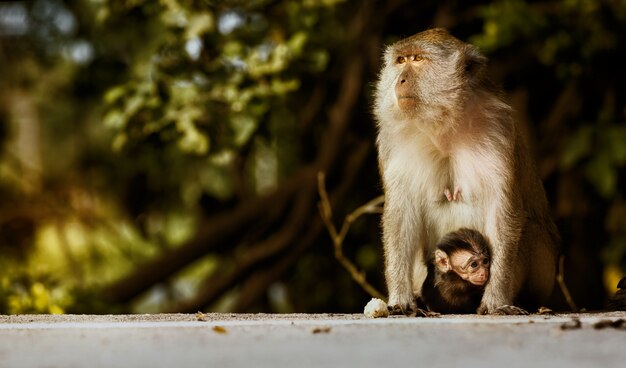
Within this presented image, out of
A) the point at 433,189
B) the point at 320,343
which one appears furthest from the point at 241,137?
the point at 320,343

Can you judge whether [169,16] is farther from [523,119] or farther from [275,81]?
[523,119]

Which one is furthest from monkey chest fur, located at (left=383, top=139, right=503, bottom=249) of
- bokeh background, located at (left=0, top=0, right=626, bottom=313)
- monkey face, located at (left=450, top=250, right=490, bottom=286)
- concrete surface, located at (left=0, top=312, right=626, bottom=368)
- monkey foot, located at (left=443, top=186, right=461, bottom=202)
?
concrete surface, located at (left=0, top=312, right=626, bottom=368)

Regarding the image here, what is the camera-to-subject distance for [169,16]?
702 cm

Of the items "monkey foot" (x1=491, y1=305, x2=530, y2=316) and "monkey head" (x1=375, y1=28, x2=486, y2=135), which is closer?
"monkey foot" (x1=491, y1=305, x2=530, y2=316)

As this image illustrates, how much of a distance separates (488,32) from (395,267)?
3206mm

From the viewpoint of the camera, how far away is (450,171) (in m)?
5.00

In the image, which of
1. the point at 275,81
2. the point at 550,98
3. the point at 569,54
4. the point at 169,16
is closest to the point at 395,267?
the point at 275,81

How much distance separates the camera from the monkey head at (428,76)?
486 cm

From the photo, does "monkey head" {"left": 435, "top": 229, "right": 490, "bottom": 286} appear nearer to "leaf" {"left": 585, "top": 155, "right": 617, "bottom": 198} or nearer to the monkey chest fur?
the monkey chest fur

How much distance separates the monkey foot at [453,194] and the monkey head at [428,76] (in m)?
0.32

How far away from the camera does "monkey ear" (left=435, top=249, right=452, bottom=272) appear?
4805mm

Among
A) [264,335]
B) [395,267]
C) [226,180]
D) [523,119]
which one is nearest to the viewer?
[264,335]

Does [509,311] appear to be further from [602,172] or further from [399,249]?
[602,172]

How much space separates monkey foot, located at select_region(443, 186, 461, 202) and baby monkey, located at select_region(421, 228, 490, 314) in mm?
168
